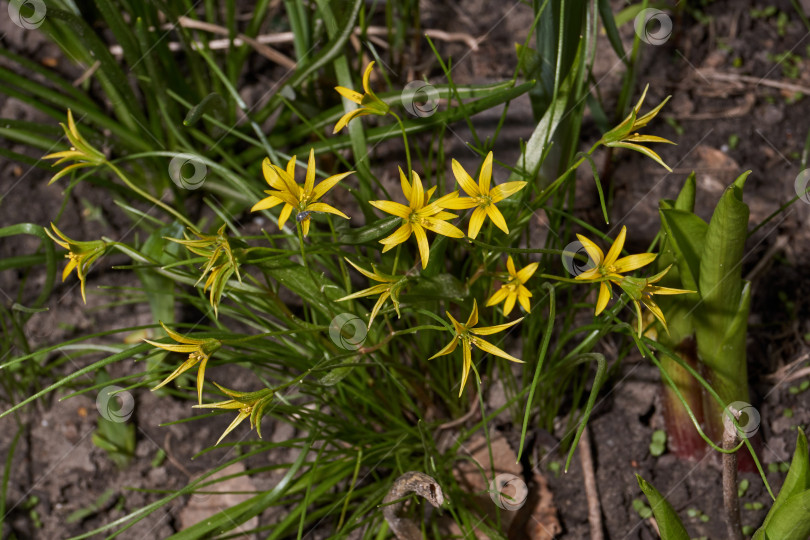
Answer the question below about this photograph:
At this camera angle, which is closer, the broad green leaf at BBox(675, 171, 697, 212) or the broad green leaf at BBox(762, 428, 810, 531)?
the broad green leaf at BBox(762, 428, 810, 531)

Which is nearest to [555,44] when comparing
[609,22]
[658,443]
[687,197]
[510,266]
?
[609,22]

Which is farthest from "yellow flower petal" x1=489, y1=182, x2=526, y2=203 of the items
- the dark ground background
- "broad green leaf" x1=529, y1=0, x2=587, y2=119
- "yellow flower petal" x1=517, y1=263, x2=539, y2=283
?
the dark ground background

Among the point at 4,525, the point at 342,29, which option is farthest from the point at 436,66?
the point at 4,525

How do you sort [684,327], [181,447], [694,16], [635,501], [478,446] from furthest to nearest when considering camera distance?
[694,16]
[181,447]
[478,446]
[635,501]
[684,327]

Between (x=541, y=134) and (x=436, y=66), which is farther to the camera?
(x=436, y=66)

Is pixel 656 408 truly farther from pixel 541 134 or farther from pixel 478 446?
pixel 541 134

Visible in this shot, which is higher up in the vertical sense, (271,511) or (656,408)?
(271,511)

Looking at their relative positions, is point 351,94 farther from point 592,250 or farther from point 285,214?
point 592,250

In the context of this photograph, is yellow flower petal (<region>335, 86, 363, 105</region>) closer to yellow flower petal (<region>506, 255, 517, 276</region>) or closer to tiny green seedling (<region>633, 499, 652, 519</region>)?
yellow flower petal (<region>506, 255, 517, 276</region>)
